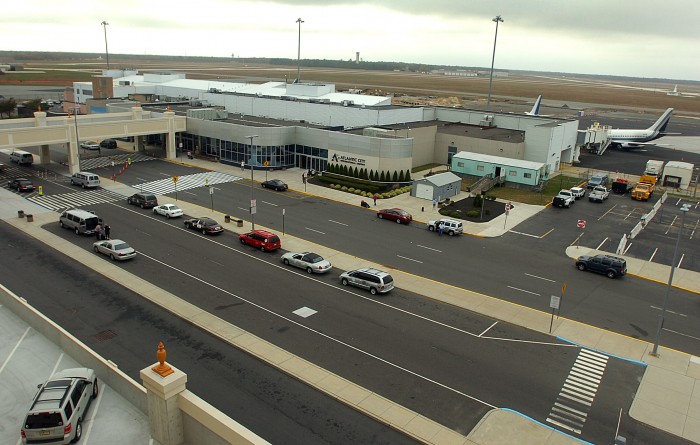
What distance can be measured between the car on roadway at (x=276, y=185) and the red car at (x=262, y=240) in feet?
59.7

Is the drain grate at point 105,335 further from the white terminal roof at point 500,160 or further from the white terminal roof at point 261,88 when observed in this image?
the white terminal roof at point 261,88

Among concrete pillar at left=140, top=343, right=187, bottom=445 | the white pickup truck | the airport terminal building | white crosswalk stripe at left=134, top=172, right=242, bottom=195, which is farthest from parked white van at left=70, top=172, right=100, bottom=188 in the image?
the white pickup truck

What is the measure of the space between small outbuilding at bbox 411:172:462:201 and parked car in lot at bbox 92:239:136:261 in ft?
102

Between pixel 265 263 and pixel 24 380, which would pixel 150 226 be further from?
pixel 24 380

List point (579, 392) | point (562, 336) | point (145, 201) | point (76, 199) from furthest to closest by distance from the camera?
point (76, 199) → point (145, 201) → point (562, 336) → point (579, 392)

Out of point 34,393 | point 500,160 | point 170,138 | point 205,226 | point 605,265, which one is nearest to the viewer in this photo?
point 34,393

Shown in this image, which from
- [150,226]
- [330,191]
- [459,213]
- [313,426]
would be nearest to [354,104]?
[330,191]

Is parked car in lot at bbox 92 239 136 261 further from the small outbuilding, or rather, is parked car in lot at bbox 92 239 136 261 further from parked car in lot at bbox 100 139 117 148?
parked car in lot at bbox 100 139 117 148

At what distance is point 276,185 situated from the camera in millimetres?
57531

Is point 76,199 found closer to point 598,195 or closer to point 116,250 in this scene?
point 116,250

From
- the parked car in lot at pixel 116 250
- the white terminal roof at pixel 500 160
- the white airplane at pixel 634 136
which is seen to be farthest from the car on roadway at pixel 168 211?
the white airplane at pixel 634 136

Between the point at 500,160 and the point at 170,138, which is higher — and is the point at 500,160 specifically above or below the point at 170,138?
below

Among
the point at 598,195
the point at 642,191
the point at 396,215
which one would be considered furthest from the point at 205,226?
the point at 642,191

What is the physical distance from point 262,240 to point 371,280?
423 inches
